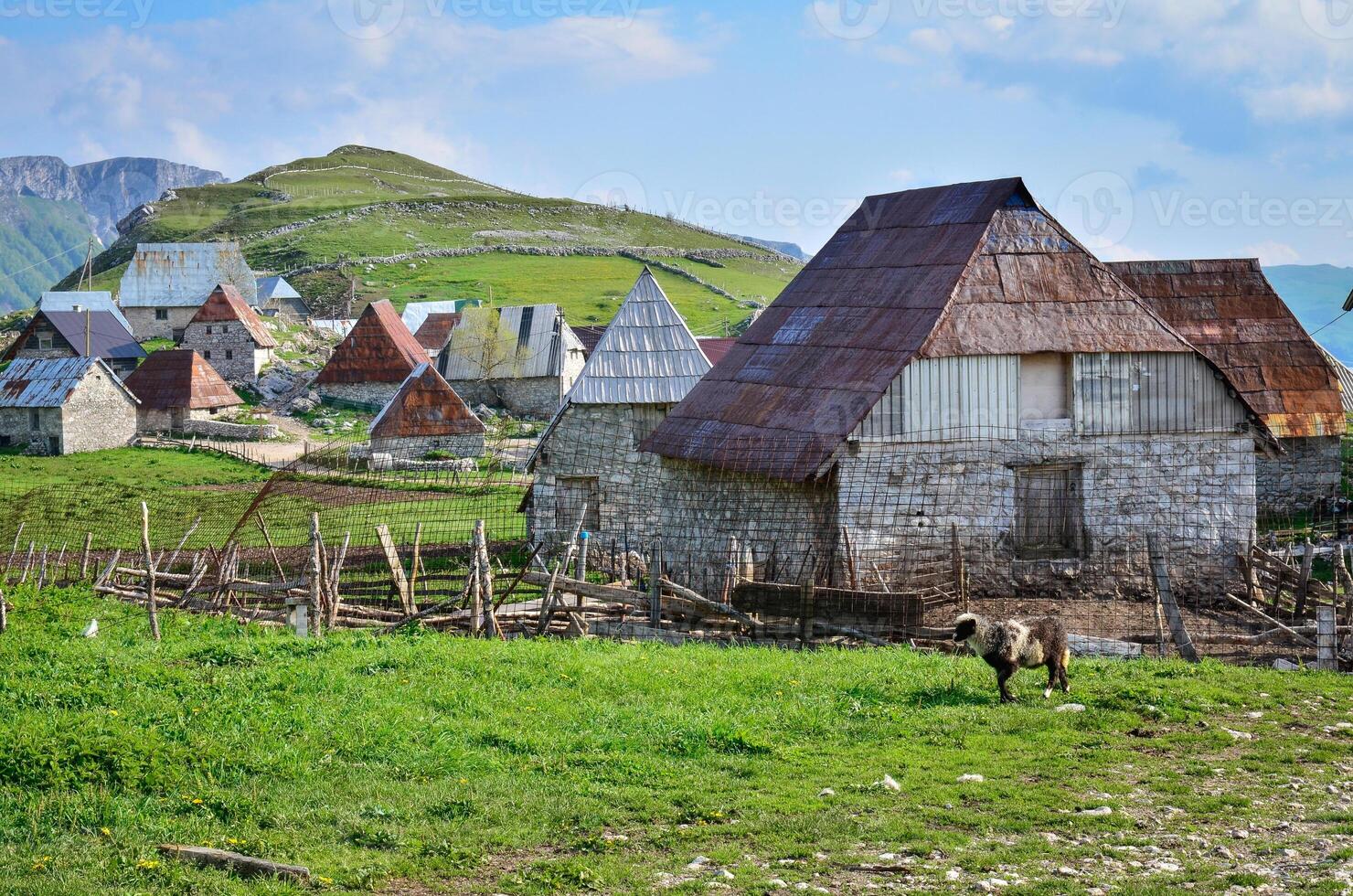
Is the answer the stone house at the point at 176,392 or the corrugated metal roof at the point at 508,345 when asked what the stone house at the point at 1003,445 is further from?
the stone house at the point at 176,392

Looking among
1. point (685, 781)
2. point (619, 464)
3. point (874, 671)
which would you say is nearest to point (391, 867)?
point (685, 781)

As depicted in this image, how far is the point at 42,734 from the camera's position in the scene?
9.21m

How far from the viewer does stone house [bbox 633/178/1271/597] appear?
56.3ft

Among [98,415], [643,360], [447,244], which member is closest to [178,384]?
[98,415]

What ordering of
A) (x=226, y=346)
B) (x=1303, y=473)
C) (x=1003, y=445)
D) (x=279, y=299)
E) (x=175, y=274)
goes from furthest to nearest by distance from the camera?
(x=279, y=299) → (x=175, y=274) → (x=226, y=346) → (x=1303, y=473) → (x=1003, y=445)

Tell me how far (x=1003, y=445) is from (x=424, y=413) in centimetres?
2532

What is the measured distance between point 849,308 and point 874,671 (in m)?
9.09

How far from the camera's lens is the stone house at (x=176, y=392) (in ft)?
160

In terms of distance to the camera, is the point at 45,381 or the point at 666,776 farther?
the point at 45,381

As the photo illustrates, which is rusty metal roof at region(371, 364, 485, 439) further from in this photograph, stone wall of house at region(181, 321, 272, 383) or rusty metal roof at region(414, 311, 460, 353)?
rusty metal roof at region(414, 311, 460, 353)

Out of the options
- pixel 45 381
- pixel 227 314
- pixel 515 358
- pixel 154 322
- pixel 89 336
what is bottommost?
pixel 45 381

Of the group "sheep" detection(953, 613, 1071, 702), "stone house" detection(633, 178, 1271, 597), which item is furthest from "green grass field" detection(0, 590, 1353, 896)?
"stone house" detection(633, 178, 1271, 597)

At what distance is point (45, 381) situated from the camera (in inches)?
1809

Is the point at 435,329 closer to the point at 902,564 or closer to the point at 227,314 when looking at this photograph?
the point at 227,314
